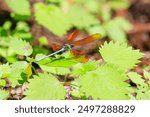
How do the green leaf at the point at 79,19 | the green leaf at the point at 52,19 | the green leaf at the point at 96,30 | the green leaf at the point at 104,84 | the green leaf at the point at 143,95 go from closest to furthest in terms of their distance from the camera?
1. the green leaf at the point at 104,84
2. the green leaf at the point at 143,95
3. the green leaf at the point at 52,19
4. the green leaf at the point at 79,19
5. the green leaf at the point at 96,30

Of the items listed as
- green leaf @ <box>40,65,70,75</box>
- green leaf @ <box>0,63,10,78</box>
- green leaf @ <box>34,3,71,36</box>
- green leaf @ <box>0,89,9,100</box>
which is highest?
green leaf @ <box>34,3,71,36</box>

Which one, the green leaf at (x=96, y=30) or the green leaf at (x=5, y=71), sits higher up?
the green leaf at (x=96, y=30)

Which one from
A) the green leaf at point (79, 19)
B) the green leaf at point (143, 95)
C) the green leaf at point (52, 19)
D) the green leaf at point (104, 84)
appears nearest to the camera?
the green leaf at point (104, 84)

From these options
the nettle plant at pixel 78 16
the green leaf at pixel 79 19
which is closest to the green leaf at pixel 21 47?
the nettle plant at pixel 78 16

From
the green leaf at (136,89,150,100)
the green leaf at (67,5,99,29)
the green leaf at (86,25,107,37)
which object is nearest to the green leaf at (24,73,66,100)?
the green leaf at (136,89,150,100)

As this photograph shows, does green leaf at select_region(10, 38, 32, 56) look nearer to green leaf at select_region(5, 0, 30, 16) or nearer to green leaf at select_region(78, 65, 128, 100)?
green leaf at select_region(78, 65, 128, 100)

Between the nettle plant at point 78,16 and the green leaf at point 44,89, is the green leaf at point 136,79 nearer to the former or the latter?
the green leaf at point 44,89

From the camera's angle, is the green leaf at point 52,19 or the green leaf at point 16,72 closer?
the green leaf at point 16,72
